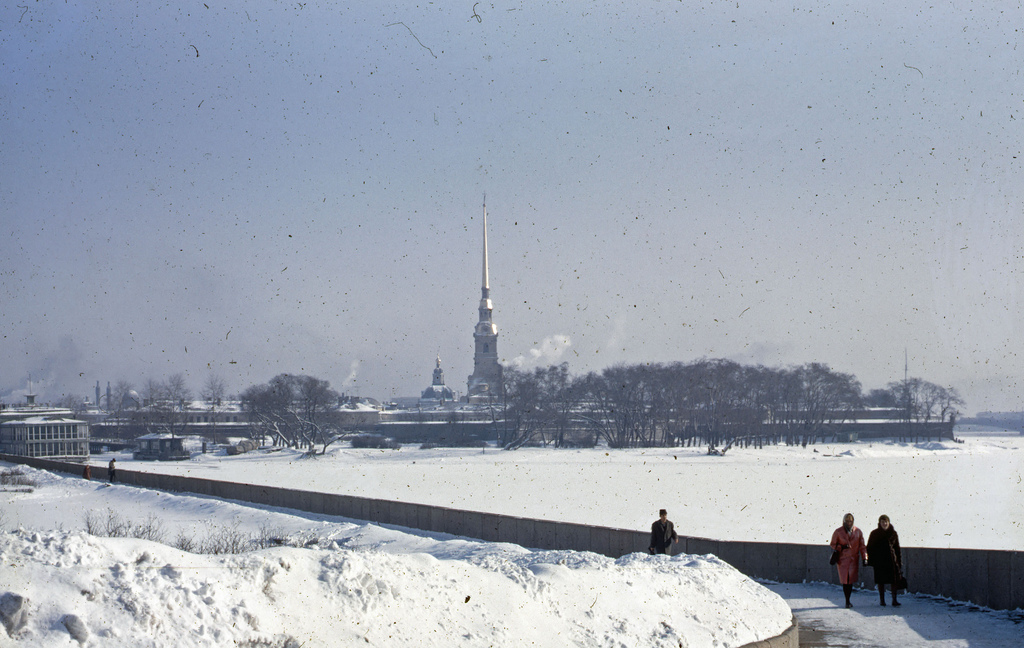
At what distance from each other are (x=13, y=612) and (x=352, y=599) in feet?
9.85

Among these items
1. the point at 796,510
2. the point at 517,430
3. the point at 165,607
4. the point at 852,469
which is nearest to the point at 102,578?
the point at 165,607

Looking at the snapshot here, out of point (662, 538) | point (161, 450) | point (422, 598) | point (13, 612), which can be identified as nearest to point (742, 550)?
point (662, 538)

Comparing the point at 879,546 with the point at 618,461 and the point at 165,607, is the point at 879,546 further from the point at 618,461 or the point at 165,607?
the point at 618,461

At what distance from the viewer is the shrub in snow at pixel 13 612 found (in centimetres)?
769

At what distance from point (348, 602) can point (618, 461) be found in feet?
232

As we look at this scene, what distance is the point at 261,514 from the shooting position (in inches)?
1334

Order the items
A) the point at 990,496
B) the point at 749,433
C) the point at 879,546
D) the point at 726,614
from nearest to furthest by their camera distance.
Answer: the point at 726,614, the point at 879,546, the point at 990,496, the point at 749,433

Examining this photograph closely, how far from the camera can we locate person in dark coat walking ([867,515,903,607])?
45.0 feet

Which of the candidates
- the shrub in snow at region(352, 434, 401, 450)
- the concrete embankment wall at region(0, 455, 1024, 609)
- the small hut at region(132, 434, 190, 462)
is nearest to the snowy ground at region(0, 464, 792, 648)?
the concrete embankment wall at region(0, 455, 1024, 609)

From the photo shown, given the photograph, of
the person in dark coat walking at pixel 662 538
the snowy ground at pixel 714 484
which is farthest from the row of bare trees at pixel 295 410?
the person in dark coat walking at pixel 662 538

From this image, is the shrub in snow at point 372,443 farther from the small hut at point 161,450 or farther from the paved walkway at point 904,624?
the paved walkway at point 904,624

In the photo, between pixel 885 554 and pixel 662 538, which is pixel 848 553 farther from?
pixel 662 538

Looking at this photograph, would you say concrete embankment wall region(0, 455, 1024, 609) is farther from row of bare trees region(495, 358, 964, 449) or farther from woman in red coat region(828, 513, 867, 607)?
row of bare trees region(495, 358, 964, 449)

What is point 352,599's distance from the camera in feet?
30.2
